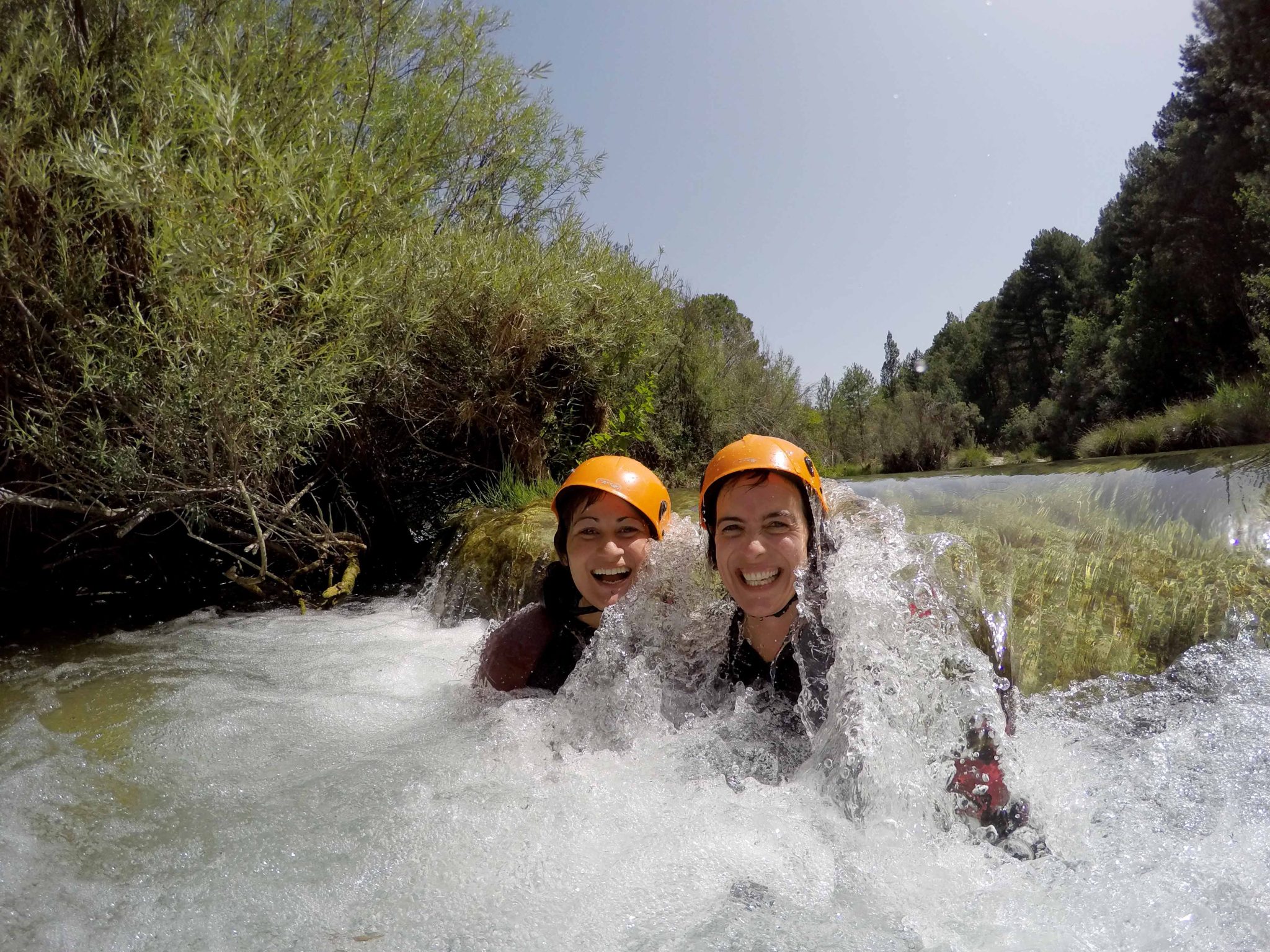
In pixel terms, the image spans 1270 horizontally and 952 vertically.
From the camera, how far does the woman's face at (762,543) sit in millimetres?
2576

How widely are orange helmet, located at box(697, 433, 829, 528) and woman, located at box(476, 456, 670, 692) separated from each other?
0.64 metres

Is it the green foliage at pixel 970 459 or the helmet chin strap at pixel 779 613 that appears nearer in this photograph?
the helmet chin strap at pixel 779 613

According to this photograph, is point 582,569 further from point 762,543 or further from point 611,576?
point 762,543

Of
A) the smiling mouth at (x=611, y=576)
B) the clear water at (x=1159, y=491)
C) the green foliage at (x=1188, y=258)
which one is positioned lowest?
the smiling mouth at (x=611, y=576)

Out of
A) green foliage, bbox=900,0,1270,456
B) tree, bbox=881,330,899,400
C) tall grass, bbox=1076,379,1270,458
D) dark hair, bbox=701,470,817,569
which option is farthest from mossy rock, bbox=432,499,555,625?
tree, bbox=881,330,899,400

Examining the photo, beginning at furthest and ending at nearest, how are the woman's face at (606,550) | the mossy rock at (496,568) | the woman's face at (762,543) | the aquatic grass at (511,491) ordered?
the aquatic grass at (511,491) → the mossy rock at (496,568) → the woman's face at (606,550) → the woman's face at (762,543)

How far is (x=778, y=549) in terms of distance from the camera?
101 inches

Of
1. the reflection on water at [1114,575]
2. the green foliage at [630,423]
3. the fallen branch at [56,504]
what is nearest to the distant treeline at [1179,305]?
the reflection on water at [1114,575]

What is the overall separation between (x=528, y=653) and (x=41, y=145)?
4000 millimetres

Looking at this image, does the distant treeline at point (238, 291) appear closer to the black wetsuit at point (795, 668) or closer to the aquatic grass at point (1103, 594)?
the black wetsuit at point (795, 668)

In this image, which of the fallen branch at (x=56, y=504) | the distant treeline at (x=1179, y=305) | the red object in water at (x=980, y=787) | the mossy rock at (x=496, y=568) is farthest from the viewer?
the distant treeline at (x=1179, y=305)

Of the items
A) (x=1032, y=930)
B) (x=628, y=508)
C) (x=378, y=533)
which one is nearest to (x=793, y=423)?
(x=378, y=533)

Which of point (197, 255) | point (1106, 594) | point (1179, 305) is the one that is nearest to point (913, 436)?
point (1179, 305)

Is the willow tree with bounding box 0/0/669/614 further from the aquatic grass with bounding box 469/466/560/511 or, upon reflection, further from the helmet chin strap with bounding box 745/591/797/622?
the helmet chin strap with bounding box 745/591/797/622
